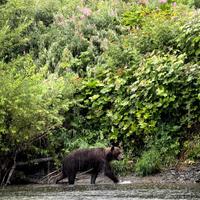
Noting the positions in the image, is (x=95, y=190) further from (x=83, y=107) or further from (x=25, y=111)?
(x=83, y=107)

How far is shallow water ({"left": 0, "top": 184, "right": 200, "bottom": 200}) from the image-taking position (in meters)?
11.9

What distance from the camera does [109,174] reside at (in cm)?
1577

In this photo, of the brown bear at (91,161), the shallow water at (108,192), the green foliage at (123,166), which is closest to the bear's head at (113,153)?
the brown bear at (91,161)

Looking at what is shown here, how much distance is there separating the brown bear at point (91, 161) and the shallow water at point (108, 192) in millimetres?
1229

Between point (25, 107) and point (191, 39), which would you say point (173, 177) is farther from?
point (191, 39)

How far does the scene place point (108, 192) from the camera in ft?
42.9

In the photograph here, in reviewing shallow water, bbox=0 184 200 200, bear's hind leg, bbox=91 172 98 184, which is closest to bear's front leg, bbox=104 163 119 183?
bear's hind leg, bbox=91 172 98 184

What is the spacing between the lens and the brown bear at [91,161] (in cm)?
1590

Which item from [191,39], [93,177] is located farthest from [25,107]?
[191,39]

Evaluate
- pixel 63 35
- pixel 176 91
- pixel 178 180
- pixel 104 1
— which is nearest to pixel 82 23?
pixel 63 35

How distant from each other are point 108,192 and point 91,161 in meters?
3.09

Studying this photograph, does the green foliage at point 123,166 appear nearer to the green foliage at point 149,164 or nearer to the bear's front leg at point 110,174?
the green foliage at point 149,164

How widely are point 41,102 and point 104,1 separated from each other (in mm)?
8474

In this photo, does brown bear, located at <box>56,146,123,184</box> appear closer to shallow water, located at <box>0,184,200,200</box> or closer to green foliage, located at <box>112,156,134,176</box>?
green foliage, located at <box>112,156,134,176</box>
